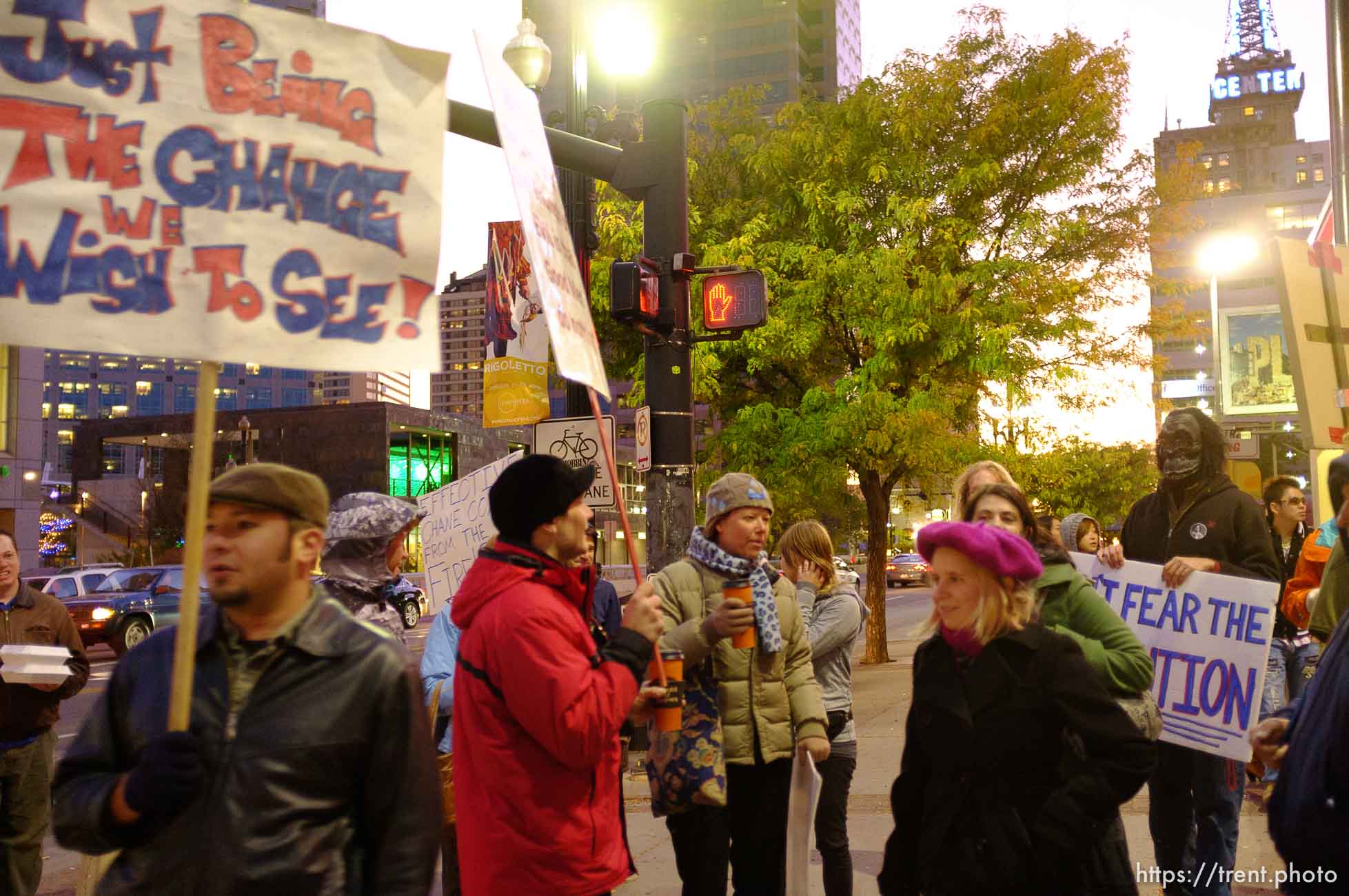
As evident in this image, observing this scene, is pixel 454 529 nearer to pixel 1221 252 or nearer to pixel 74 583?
pixel 1221 252

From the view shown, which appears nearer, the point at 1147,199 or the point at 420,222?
the point at 420,222

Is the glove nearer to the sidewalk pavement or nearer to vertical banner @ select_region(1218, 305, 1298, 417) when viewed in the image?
the sidewalk pavement

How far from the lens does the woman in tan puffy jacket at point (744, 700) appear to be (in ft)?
14.2

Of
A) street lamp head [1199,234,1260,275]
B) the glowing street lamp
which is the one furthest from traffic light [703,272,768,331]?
street lamp head [1199,234,1260,275]

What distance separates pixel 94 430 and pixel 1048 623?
75829mm

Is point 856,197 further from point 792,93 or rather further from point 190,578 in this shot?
point 792,93

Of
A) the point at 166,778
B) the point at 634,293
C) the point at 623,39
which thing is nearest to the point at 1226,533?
the point at 634,293

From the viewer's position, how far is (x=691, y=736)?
169 inches

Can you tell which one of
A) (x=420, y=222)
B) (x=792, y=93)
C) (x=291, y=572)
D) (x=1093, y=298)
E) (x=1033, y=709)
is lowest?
(x=1033, y=709)

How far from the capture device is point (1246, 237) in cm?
2291

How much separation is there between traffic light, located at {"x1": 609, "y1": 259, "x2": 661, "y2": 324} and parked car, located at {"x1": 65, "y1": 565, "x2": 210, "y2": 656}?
1533cm

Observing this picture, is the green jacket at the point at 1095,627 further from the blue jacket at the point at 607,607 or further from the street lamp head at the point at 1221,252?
the street lamp head at the point at 1221,252

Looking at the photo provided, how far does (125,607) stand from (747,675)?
66.6 ft

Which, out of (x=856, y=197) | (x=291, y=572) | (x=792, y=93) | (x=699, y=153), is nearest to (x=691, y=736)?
(x=291, y=572)
